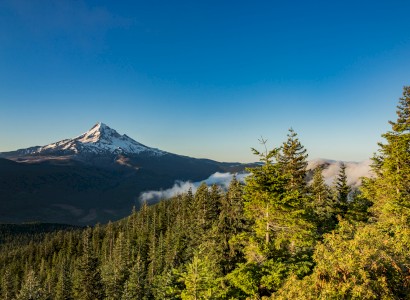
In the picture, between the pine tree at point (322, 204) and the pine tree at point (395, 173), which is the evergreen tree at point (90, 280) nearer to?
the pine tree at point (322, 204)

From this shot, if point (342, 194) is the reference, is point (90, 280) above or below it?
below

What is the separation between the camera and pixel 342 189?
51.2m

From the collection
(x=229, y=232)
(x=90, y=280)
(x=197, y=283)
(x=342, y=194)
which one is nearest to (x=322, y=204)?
(x=342, y=194)

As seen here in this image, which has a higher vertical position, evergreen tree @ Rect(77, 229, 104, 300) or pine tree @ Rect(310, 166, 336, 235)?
pine tree @ Rect(310, 166, 336, 235)

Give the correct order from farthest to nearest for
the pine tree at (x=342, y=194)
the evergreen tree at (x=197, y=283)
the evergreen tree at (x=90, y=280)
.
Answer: the evergreen tree at (x=90, y=280) < the pine tree at (x=342, y=194) < the evergreen tree at (x=197, y=283)

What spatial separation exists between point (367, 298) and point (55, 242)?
188 meters

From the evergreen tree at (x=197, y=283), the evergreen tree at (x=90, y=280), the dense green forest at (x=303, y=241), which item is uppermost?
the dense green forest at (x=303, y=241)

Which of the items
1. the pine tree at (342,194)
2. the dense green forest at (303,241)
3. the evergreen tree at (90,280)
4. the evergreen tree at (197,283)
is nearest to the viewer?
the dense green forest at (303,241)

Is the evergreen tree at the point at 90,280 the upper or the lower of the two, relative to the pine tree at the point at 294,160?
lower

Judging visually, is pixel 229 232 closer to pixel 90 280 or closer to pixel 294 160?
pixel 294 160

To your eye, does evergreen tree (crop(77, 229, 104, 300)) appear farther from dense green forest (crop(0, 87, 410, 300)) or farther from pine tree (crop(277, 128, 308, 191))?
pine tree (crop(277, 128, 308, 191))

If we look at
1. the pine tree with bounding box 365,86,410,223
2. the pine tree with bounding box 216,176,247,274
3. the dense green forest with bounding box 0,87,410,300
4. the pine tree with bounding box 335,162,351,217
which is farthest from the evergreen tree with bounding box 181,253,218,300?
the pine tree with bounding box 335,162,351,217

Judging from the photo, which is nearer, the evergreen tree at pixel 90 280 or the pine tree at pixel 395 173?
the pine tree at pixel 395 173

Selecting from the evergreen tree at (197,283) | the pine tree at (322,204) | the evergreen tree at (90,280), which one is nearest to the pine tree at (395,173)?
the pine tree at (322,204)
